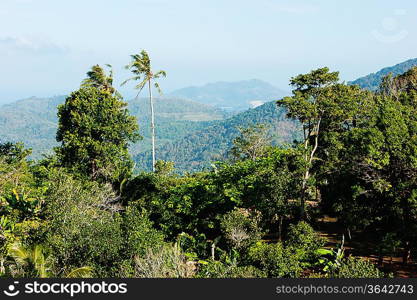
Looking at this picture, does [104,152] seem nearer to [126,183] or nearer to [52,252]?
[126,183]

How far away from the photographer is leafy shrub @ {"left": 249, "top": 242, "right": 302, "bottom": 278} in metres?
13.1

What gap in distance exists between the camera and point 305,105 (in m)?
21.2

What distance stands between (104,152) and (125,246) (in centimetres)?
1108

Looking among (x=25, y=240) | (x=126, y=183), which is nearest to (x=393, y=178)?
(x=25, y=240)

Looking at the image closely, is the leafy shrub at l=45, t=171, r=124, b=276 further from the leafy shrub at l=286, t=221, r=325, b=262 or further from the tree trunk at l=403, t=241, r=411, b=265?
the tree trunk at l=403, t=241, r=411, b=265

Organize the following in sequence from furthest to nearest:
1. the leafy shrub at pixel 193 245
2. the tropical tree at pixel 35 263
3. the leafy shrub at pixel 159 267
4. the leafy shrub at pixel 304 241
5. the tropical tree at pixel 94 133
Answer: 1. the tropical tree at pixel 94 133
2. the leafy shrub at pixel 193 245
3. the leafy shrub at pixel 304 241
4. the tropical tree at pixel 35 263
5. the leafy shrub at pixel 159 267

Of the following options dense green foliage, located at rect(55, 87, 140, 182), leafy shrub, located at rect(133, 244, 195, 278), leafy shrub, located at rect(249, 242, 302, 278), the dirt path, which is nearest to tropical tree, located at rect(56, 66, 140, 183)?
dense green foliage, located at rect(55, 87, 140, 182)

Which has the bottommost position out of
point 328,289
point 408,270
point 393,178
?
point 408,270

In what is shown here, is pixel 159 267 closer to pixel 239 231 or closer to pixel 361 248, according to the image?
pixel 239 231

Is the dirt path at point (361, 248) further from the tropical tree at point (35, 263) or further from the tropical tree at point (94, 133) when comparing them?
the tropical tree at point (94, 133)

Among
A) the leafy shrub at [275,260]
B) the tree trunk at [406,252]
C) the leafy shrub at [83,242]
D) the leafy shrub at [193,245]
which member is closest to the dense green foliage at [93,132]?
the leafy shrub at [193,245]

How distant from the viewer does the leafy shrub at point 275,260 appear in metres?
13.1

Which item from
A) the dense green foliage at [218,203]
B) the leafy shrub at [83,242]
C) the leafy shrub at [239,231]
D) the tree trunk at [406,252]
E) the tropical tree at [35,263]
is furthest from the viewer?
the tree trunk at [406,252]

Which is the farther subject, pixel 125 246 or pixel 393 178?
pixel 393 178
